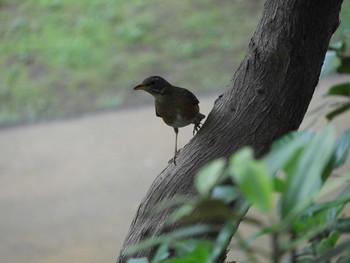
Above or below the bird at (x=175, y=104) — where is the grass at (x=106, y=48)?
above

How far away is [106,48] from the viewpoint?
541 cm

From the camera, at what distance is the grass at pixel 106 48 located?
4898mm

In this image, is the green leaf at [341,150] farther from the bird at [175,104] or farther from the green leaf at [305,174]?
the bird at [175,104]

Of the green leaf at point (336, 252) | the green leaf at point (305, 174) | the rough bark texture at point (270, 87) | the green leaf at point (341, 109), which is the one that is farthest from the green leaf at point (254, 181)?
the rough bark texture at point (270, 87)

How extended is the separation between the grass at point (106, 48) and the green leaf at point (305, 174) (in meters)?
4.15

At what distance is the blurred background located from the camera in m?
3.55

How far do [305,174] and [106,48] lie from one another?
494cm

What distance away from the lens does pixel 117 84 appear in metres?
5.02

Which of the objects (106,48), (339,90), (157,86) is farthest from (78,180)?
(339,90)

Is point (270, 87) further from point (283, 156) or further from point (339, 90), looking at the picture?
point (283, 156)

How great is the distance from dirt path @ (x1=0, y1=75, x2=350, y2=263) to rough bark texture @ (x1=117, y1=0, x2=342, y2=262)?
72.5 inches

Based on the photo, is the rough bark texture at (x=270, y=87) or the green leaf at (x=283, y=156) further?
the rough bark texture at (x=270, y=87)

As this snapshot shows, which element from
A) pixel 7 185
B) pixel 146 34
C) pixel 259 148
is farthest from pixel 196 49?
pixel 259 148

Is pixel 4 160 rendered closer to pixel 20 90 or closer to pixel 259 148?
pixel 20 90
